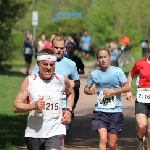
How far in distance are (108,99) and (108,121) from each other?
33 centimetres

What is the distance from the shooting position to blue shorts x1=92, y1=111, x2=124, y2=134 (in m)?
10.7

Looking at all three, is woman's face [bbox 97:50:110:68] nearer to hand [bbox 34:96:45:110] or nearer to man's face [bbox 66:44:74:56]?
hand [bbox 34:96:45:110]

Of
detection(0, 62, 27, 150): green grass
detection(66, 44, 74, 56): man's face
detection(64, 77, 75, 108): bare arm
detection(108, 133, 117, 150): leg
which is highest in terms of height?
detection(66, 44, 74, 56): man's face

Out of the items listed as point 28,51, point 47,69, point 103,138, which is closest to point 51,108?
point 47,69

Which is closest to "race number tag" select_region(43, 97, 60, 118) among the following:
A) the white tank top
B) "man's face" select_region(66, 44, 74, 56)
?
the white tank top

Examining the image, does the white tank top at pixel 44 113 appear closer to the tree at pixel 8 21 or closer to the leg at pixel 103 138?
the leg at pixel 103 138

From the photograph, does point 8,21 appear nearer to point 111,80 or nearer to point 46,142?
point 111,80

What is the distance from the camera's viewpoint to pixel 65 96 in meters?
10.1

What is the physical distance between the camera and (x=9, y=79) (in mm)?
27578

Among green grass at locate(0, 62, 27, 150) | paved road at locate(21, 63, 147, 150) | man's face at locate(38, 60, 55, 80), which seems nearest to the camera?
man's face at locate(38, 60, 55, 80)

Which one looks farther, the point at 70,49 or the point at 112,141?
the point at 70,49

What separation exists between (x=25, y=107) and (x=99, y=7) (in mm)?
42327

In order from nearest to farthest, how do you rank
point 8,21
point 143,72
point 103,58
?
point 103,58 < point 143,72 < point 8,21

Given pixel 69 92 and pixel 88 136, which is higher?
pixel 69 92
